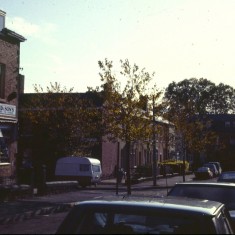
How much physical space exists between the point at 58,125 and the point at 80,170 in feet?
28.5

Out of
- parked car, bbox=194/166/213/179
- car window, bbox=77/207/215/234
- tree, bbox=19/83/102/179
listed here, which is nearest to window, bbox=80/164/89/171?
tree, bbox=19/83/102/179

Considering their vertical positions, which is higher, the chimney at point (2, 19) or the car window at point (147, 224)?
the chimney at point (2, 19)

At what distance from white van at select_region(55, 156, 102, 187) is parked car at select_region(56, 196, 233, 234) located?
30125mm

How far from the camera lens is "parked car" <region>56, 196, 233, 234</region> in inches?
173

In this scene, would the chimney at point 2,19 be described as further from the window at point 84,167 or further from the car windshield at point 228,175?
the car windshield at point 228,175

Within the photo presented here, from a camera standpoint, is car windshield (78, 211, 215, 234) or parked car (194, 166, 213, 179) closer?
car windshield (78, 211, 215, 234)

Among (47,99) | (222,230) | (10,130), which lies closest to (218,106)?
(47,99)

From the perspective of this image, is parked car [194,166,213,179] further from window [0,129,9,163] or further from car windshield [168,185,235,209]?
car windshield [168,185,235,209]

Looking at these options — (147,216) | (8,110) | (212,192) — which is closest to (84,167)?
(8,110)

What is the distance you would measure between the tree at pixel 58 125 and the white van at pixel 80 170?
15.7 ft

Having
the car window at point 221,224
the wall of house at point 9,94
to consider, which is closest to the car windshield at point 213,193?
the car window at point 221,224

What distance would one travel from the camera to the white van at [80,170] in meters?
35.0

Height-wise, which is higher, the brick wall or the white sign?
the brick wall

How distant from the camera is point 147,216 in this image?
459cm
